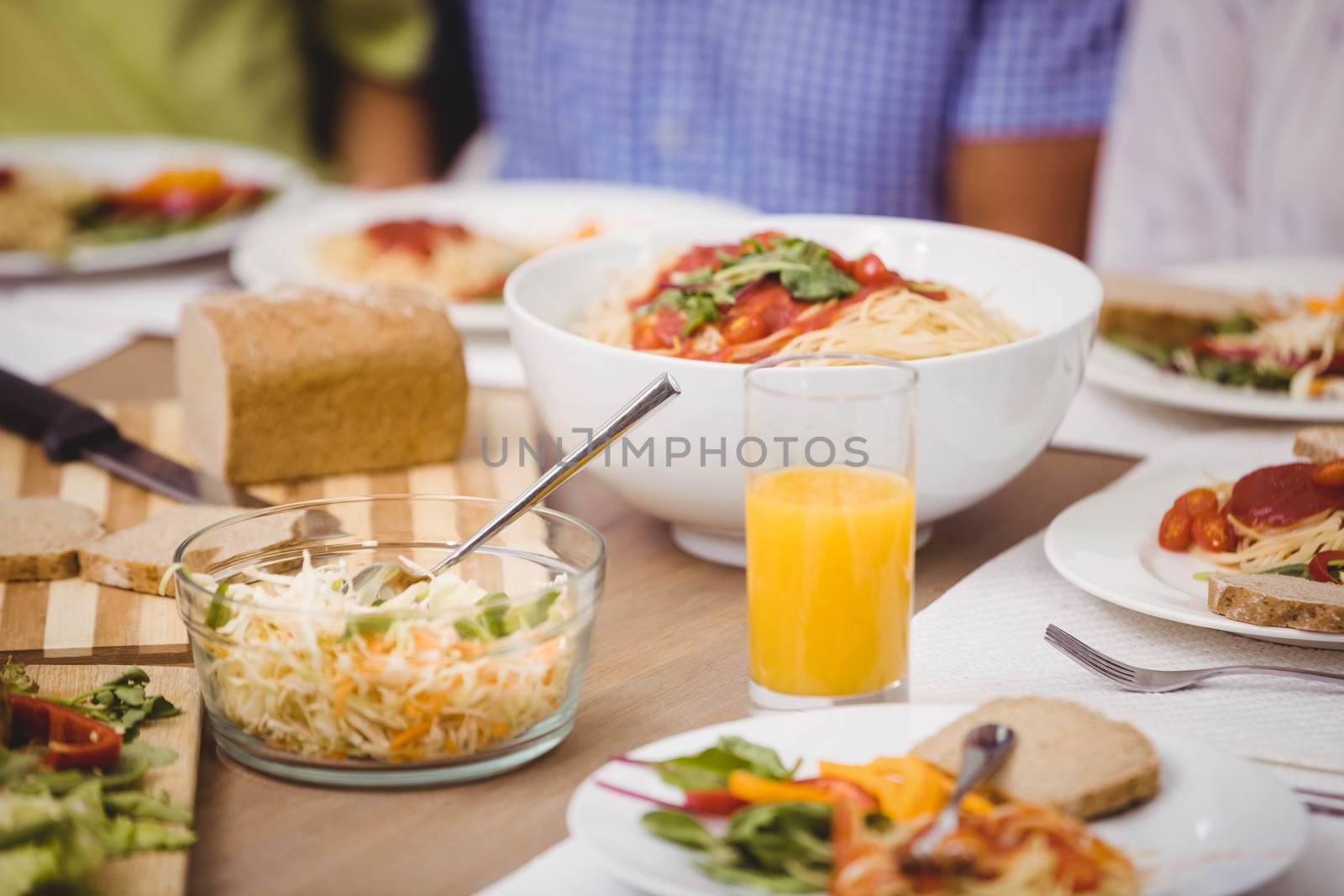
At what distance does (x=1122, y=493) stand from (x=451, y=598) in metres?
0.84

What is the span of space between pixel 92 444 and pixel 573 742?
1054mm

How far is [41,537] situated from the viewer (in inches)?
61.6

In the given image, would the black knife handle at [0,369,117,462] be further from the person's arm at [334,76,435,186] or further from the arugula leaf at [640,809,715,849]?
the person's arm at [334,76,435,186]

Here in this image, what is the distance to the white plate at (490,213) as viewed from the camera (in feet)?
9.48

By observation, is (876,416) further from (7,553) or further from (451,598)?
(7,553)

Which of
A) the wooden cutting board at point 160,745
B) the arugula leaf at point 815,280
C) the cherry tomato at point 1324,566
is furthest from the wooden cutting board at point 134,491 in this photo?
the cherry tomato at point 1324,566

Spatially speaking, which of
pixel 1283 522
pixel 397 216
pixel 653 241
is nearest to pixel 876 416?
pixel 1283 522

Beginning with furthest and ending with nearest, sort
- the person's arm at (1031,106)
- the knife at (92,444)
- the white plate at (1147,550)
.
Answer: the person's arm at (1031,106) → the knife at (92,444) → the white plate at (1147,550)

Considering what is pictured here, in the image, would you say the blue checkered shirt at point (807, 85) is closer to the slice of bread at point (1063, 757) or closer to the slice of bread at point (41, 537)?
the slice of bread at point (41, 537)

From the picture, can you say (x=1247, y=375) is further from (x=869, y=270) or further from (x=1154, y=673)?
(x=1154, y=673)

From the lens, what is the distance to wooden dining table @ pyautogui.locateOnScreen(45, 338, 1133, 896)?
102cm

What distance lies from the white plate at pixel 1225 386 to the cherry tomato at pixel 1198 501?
0.51 m

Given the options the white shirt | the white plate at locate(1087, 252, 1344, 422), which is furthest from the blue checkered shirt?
the white plate at locate(1087, 252, 1344, 422)

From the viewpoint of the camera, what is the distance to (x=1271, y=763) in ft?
3.76
